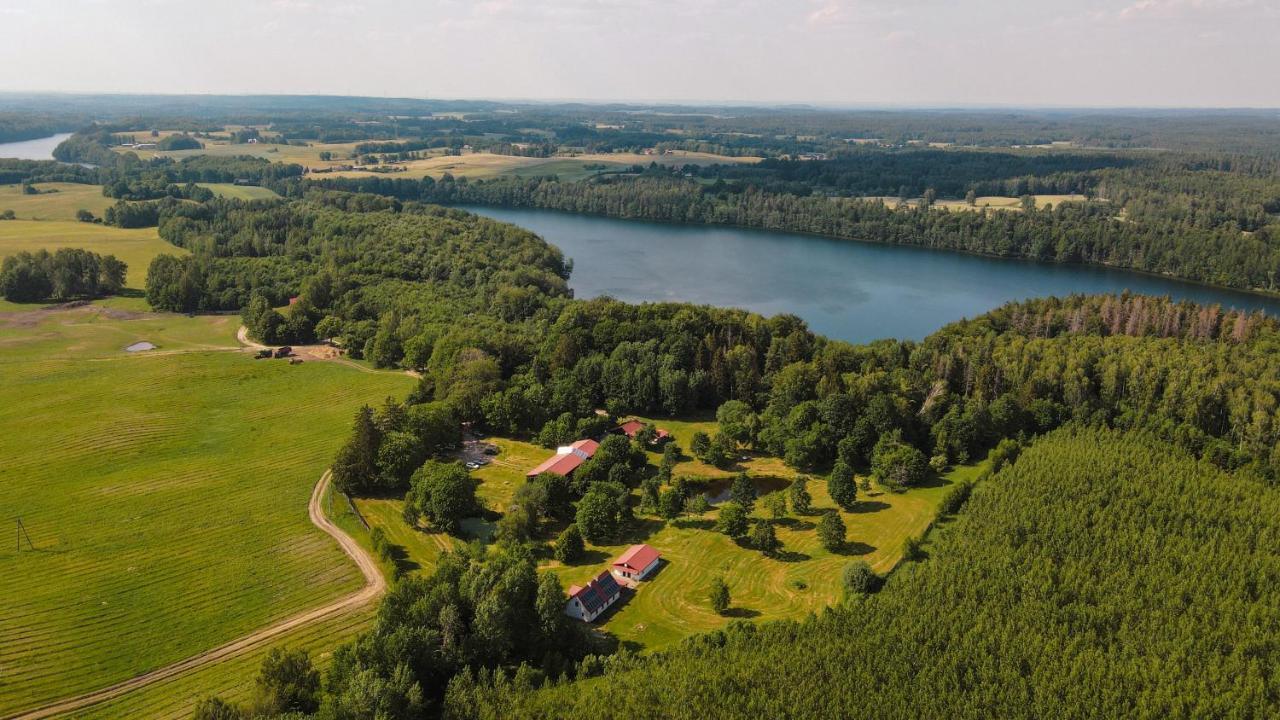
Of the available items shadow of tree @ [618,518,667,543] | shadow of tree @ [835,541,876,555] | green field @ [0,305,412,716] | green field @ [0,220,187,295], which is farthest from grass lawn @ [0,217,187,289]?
shadow of tree @ [835,541,876,555]

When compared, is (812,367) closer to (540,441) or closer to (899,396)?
(899,396)

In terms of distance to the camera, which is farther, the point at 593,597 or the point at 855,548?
the point at 855,548

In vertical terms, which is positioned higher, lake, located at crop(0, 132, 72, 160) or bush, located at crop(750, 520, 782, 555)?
lake, located at crop(0, 132, 72, 160)

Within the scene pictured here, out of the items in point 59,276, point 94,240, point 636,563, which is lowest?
point 636,563

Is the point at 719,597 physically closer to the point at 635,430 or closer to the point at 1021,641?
the point at 1021,641

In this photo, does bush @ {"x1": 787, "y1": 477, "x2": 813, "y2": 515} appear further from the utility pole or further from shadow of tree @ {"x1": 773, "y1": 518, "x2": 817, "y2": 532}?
the utility pole

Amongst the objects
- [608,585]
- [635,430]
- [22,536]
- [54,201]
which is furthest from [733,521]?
[54,201]
